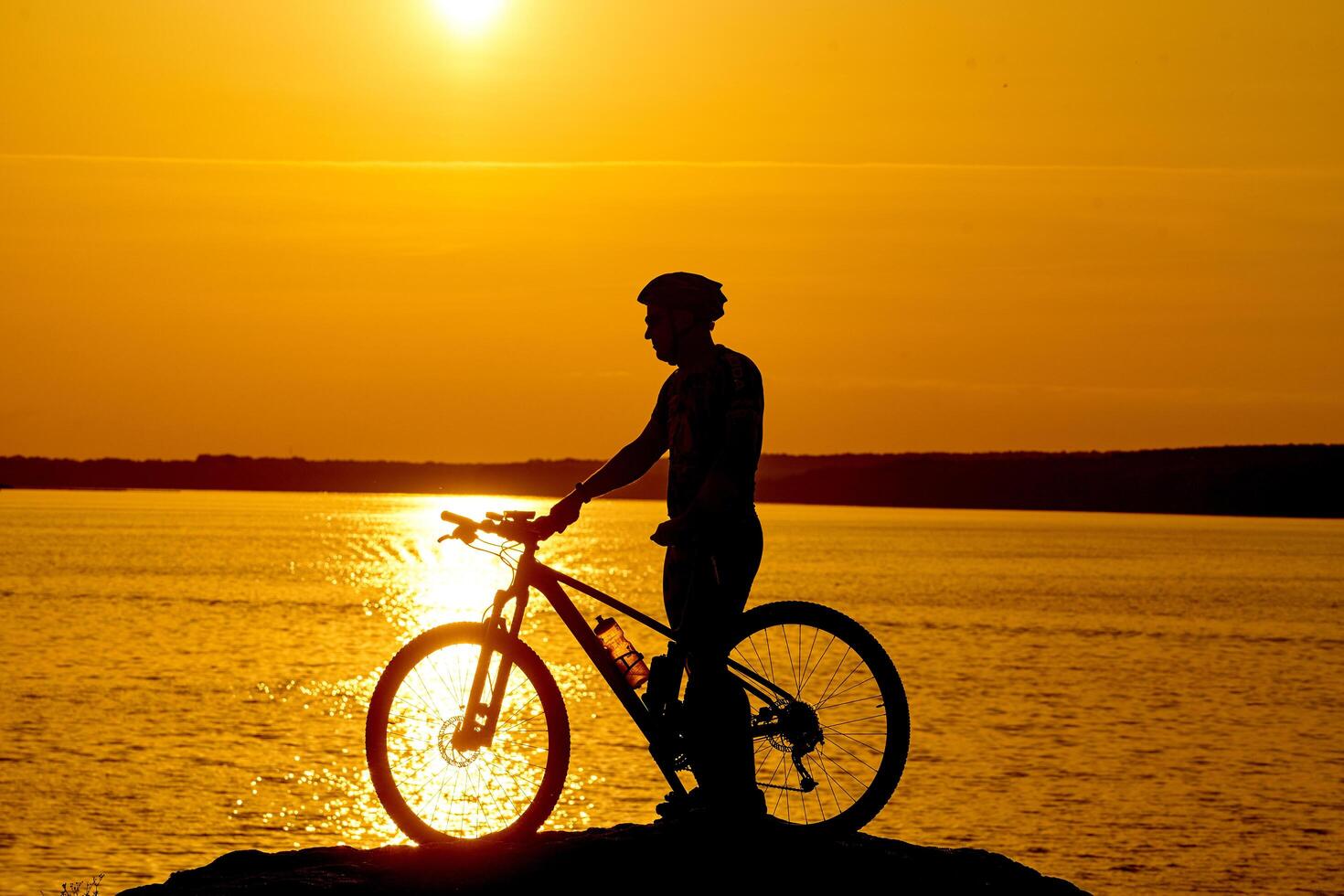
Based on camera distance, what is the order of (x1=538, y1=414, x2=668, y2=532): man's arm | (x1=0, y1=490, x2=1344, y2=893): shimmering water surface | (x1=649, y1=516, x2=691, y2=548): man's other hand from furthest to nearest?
1. (x1=0, y1=490, x2=1344, y2=893): shimmering water surface
2. (x1=538, y1=414, x2=668, y2=532): man's arm
3. (x1=649, y1=516, x2=691, y2=548): man's other hand

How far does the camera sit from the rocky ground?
23.7ft

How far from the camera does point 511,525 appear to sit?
805cm

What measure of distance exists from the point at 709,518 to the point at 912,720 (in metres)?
48.4

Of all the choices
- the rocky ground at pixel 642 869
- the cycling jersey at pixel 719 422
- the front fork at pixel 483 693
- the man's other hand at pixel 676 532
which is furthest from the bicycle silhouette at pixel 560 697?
the cycling jersey at pixel 719 422

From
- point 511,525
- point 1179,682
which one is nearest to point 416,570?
point 1179,682

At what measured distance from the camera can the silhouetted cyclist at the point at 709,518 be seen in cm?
779

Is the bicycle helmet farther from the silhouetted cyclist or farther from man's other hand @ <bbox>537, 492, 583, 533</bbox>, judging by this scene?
Answer: man's other hand @ <bbox>537, 492, 583, 533</bbox>

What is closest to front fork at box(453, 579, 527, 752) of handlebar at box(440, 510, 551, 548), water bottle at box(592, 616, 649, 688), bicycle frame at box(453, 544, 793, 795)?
bicycle frame at box(453, 544, 793, 795)

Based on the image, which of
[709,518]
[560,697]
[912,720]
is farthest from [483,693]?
[912,720]

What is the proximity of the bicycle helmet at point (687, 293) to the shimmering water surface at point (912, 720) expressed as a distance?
101 feet

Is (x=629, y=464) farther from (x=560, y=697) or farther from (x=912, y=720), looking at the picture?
(x=912, y=720)

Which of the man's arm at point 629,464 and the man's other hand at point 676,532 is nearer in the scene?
the man's other hand at point 676,532

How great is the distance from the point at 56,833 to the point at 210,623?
51.2 metres

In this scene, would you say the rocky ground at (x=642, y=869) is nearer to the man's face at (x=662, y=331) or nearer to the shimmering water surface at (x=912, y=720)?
the man's face at (x=662, y=331)
